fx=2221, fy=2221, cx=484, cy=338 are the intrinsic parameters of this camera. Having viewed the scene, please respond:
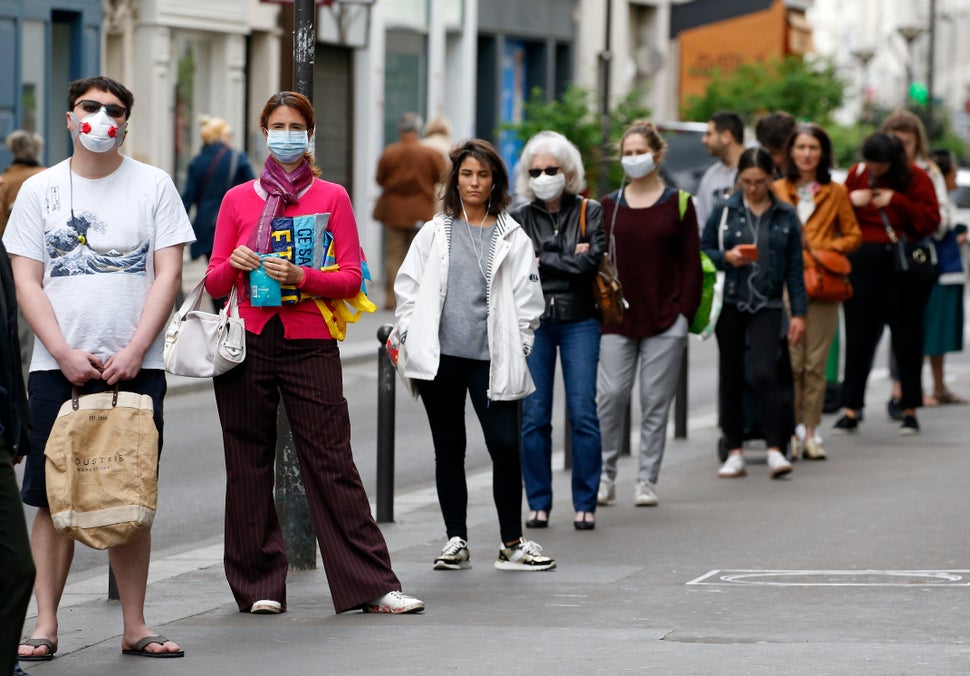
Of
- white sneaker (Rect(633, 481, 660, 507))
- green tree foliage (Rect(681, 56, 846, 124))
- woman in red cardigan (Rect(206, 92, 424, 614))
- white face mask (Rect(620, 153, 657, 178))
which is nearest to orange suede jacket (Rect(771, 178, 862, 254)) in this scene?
white face mask (Rect(620, 153, 657, 178))

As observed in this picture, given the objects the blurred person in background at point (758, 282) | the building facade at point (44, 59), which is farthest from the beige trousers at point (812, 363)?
the building facade at point (44, 59)

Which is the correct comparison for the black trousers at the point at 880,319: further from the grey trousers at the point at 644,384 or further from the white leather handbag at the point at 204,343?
the white leather handbag at the point at 204,343

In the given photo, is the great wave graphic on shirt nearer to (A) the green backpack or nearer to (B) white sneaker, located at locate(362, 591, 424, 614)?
(B) white sneaker, located at locate(362, 591, 424, 614)

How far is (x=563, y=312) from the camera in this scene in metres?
9.95

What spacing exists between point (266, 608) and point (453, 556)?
4.18 ft

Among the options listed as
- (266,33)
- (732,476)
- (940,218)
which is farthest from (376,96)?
(732,476)

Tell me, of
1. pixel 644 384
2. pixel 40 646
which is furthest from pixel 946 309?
pixel 40 646

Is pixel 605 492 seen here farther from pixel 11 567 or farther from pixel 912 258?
pixel 11 567

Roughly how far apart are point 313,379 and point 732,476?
194 inches

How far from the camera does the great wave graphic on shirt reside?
7.04 metres

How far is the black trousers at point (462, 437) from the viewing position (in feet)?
29.1

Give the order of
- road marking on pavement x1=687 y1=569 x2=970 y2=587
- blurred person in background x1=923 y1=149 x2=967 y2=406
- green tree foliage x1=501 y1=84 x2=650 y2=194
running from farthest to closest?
green tree foliage x1=501 y1=84 x2=650 y2=194, blurred person in background x1=923 y1=149 x2=967 y2=406, road marking on pavement x1=687 y1=569 x2=970 y2=587

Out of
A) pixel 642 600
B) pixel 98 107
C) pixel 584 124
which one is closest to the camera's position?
pixel 98 107

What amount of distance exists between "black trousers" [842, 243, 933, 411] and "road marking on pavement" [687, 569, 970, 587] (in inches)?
232
